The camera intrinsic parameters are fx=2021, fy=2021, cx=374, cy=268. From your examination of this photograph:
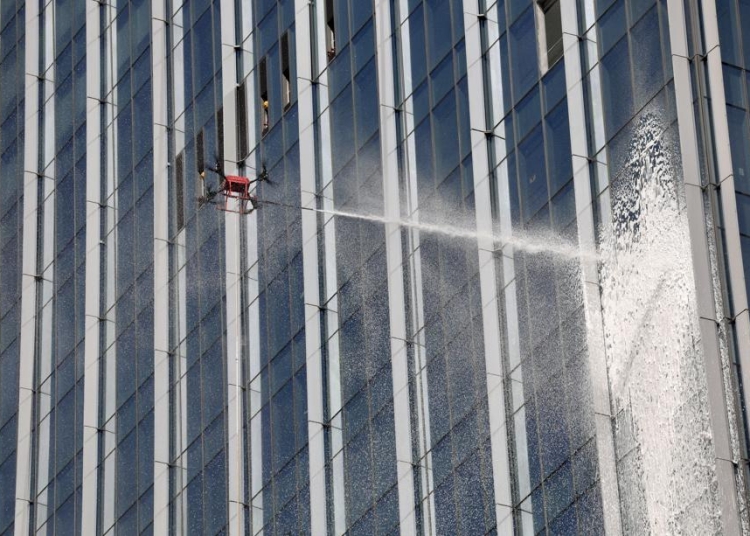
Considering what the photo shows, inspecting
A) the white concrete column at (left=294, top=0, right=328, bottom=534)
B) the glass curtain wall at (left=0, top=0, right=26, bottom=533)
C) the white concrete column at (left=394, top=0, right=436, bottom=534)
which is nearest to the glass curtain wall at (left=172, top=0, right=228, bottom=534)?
the white concrete column at (left=294, top=0, right=328, bottom=534)

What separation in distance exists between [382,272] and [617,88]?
9.63 meters

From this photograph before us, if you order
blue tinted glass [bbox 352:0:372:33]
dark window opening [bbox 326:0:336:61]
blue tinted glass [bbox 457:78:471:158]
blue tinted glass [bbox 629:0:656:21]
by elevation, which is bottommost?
blue tinted glass [bbox 629:0:656:21]

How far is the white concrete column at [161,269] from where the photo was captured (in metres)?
56.7

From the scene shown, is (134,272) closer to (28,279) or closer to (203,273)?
(203,273)

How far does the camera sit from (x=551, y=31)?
141ft

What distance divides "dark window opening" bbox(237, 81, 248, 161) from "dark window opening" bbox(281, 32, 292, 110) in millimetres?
2277

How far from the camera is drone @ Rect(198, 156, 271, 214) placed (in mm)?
53781

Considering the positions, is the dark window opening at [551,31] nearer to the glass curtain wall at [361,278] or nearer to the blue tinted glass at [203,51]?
the glass curtain wall at [361,278]

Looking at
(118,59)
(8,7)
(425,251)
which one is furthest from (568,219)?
(8,7)

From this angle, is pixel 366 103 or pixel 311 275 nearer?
pixel 366 103

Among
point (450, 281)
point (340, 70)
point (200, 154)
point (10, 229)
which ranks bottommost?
point (450, 281)

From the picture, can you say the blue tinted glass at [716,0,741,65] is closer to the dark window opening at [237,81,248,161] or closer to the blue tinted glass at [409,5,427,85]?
the blue tinted glass at [409,5,427,85]

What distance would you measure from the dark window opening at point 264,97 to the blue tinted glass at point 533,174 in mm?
13284

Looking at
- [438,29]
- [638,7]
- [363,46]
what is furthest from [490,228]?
[363,46]
